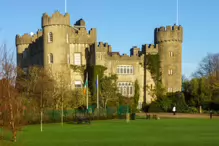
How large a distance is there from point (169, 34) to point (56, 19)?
20949 millimetres

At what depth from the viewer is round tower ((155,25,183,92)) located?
57656mm

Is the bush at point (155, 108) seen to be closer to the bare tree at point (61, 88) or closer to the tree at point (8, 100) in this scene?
the bare tree at point (61, 88)

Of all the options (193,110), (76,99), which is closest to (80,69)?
(76,99)

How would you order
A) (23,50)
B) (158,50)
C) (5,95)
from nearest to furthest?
(5,95), (158,50), (23,50)

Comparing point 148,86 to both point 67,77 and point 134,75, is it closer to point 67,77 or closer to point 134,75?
→ point 134,75

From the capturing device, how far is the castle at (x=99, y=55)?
51.4m

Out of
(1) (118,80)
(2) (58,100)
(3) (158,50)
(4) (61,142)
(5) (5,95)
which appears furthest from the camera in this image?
(3) (158,50)

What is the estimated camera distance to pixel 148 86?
56.6m

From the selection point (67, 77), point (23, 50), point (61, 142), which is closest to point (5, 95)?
point (61, 142)

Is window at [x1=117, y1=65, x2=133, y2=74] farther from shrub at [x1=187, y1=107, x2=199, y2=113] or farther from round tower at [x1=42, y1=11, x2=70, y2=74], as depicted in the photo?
shrub at [x1=187, y1=107, x2=199, y2=113]

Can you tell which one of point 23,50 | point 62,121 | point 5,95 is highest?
point 23,50

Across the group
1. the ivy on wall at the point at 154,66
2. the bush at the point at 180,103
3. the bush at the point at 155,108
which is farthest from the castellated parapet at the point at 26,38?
the bush at the point at 180,103

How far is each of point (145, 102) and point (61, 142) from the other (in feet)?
122

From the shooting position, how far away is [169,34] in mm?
57875
